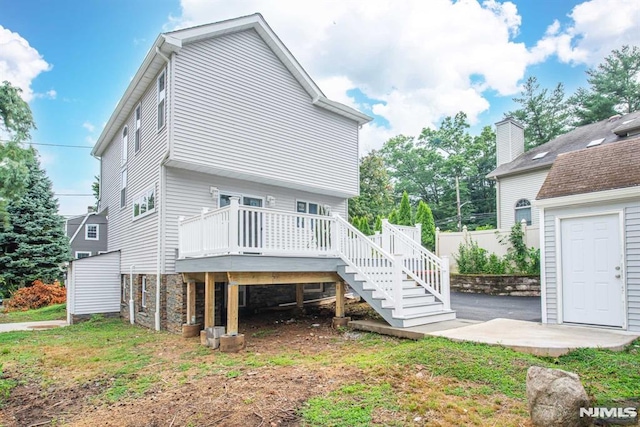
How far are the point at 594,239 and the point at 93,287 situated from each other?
14.0 metres

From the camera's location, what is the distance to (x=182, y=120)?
947cm

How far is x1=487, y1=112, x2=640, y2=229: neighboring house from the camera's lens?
668 inches

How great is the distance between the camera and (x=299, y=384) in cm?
469

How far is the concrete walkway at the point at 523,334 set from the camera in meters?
5.48

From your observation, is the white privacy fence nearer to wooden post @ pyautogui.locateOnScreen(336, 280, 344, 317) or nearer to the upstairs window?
wooden post @ pyautogui.locateOnScreen(336, 280, 344, 317)

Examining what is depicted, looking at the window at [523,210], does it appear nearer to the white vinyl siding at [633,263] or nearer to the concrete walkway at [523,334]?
the concrete walkway at [523,334]

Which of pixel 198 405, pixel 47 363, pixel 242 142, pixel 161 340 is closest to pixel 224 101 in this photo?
pixel 242 142

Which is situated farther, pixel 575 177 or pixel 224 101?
pixel 224 101

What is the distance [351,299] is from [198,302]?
4.69 m

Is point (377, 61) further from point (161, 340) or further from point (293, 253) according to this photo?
point (161, 340)

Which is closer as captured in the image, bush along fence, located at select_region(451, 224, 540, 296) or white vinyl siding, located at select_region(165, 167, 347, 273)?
white vinyl siding, located at select_region(165, 167, 347, 273)

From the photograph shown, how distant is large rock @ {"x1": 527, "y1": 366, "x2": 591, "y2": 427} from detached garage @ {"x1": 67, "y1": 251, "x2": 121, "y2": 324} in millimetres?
13119

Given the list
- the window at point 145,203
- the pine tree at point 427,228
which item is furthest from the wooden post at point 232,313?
the pine tree at point 427,228

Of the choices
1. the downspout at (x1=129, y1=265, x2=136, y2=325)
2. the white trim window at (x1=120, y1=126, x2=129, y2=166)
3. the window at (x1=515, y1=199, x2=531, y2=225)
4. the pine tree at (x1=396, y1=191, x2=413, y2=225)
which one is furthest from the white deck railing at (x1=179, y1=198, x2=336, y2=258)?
the window at (x1=515, y1=199, x2=531, y2=225)
